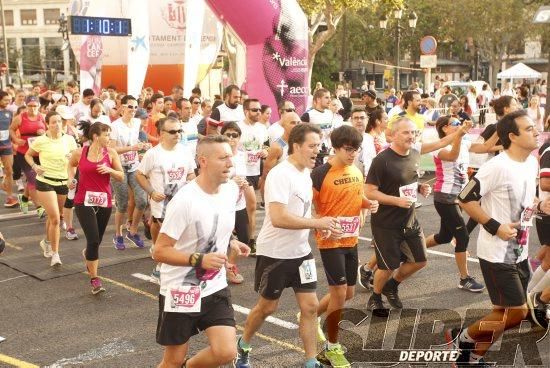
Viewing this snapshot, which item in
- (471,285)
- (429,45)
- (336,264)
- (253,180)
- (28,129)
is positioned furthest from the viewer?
(429,45)

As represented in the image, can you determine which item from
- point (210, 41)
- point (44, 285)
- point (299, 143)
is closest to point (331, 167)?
point (299, 143)

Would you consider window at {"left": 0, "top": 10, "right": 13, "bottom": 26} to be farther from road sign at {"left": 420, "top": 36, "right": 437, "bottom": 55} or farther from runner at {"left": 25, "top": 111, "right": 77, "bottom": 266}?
runner at {"left": 25, "top": 111, "right": 77, "bottom": 266}

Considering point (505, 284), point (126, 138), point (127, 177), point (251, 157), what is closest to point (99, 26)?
point (126, 138)

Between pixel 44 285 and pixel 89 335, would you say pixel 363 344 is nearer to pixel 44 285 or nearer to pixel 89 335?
pixel 89 335

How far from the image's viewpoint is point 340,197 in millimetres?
5250

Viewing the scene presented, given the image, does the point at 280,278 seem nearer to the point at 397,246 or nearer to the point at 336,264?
the point at 336,264

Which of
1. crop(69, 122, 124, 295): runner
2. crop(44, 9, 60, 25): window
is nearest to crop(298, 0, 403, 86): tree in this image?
crop(69, 122, 124, 295): runner

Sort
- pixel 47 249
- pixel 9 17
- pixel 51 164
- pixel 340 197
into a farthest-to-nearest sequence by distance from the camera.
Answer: pixel 9 17 → pixel 47 249 → pixel 51 164 → pixel 340 197

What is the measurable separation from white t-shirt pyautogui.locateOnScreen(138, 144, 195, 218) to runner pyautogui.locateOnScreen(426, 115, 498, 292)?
2671mm

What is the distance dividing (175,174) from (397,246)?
2.55 meters

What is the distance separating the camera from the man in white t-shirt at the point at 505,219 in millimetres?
4617

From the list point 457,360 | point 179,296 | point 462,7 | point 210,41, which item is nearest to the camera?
point 179,296

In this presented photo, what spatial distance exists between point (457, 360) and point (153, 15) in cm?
2433

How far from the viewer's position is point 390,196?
5754 millimetres
